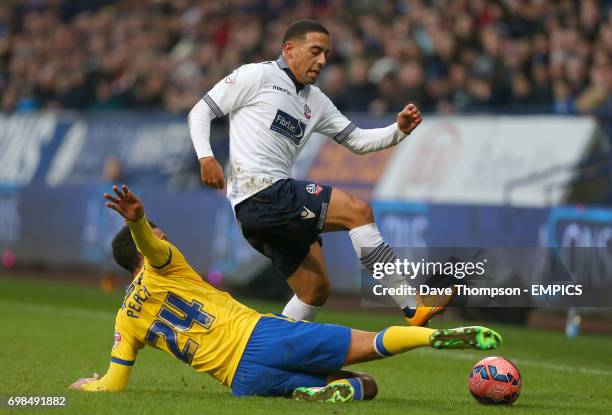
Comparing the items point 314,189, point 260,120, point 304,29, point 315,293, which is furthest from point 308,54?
point 315,293

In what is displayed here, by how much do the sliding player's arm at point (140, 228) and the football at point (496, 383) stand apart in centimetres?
219

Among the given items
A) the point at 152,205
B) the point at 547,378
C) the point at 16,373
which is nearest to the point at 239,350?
the point at 16,373

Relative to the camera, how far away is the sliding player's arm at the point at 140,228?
25.0 feet

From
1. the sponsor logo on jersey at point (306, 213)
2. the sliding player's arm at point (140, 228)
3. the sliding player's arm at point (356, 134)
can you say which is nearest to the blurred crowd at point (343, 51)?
the sliding player's arm at point (356, 134)

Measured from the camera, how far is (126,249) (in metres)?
8.27

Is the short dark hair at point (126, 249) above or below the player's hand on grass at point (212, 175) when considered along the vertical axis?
below

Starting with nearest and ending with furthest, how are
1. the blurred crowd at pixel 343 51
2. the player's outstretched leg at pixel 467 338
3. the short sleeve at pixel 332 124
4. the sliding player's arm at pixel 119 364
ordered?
1. the player's outstretched leg at pixel 467 338
2. the sliding player's arm at pixel 119 364
3. the short sleeve at pixel 332 124
4. the blurred crowd at pixel 343 51

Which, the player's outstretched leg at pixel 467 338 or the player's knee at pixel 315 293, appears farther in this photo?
the player's knee at pixel 315 293

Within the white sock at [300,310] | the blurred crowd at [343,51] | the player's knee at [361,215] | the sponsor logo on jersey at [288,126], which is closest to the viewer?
the player's knee at [361,215]

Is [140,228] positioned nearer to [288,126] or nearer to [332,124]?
[288,126]

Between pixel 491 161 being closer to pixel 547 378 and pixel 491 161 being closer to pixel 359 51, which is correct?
pixel 359 51

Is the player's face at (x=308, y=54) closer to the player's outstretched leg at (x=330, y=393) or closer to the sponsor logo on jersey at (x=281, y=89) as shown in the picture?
the sponsor logo on jersey at (x=281, y=89)

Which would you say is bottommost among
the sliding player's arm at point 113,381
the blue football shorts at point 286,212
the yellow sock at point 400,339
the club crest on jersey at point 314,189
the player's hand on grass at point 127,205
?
the sliding player's arm at point 113,381

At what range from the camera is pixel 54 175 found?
76.3ft
